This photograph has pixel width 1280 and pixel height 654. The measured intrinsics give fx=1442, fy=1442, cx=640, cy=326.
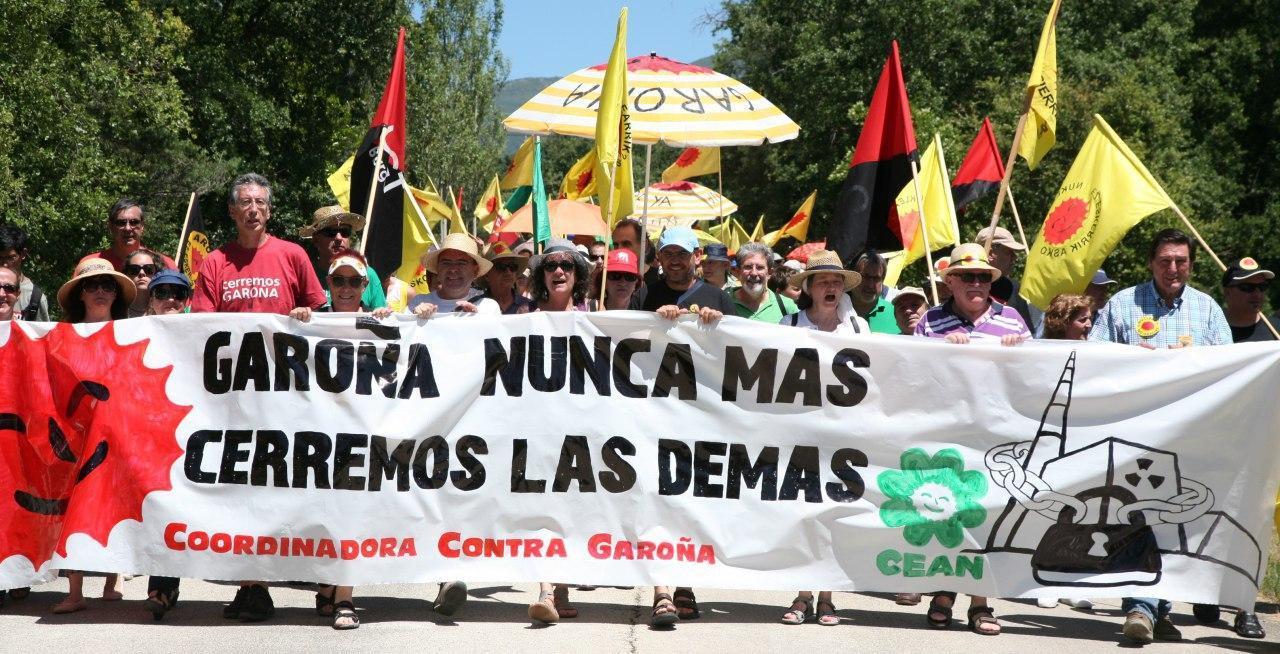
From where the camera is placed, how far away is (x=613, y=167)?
26.9 ft

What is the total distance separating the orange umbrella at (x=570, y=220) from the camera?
581 inches

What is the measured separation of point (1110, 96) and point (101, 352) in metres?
23.1

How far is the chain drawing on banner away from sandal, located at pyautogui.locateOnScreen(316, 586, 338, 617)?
3216mm

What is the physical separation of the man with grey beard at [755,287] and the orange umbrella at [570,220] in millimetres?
5382

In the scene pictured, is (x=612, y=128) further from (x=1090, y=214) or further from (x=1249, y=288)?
(x=1249, y=288)

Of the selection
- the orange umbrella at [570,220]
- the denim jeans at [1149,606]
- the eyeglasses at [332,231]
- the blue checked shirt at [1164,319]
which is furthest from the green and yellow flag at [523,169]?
the denim jeans at [1149,606]

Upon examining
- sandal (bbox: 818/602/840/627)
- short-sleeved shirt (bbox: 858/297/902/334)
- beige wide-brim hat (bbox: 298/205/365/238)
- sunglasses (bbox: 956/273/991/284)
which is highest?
beige wide-brim hat (bbox: 298/205/365/238)

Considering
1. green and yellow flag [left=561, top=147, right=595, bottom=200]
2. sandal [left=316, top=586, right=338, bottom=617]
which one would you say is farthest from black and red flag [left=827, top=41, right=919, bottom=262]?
green and yellow flag [left=561, top=147, right=595, bottom=200]

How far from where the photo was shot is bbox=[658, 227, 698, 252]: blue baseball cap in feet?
27.0

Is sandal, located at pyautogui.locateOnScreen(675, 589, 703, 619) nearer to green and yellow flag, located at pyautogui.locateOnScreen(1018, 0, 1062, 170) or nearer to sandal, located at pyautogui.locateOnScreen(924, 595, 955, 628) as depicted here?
sandal, located at pyautogui.locateOnScreen(924, 595, 955, 628)

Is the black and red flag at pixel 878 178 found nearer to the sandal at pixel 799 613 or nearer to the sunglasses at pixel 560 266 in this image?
the sunglasses at pixel 560 266

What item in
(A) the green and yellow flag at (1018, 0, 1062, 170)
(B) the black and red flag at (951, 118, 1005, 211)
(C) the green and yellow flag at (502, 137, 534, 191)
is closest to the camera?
(A) the green and yellow flag at (1018, 0, 1062, 170)

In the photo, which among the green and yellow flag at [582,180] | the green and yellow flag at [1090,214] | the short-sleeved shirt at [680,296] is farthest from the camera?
the green and yellow flag at [582,180]

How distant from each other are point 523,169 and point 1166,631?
10783 mm
